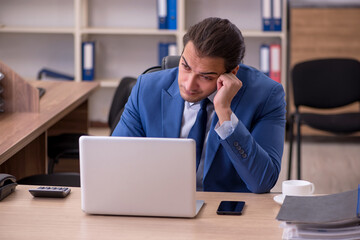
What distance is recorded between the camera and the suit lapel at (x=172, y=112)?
6.77ft

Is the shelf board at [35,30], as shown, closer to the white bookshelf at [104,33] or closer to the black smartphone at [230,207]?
the white bookshelf at [104,33]

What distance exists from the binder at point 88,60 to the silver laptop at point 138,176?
353 centimetres

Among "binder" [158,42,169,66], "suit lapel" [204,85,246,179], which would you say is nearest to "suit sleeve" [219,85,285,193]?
"suit lapel" [204,85,246,179]

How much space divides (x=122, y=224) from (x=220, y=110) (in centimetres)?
51

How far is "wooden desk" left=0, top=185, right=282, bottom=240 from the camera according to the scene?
58.3 inches

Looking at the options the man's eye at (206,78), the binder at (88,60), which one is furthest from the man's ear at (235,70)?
the binder at (88,60)

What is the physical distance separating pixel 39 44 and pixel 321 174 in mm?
2593

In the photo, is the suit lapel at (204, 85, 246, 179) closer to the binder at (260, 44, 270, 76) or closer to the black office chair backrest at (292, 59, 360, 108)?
the black office chair backrest at (292, 59, 360, 108)

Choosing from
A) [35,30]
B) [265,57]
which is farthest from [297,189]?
[35,30]

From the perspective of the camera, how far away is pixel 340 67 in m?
4.30

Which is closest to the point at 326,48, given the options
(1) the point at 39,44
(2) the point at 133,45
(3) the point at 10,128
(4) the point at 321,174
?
(4) the point at 321,174

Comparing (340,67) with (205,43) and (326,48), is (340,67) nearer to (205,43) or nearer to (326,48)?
(326,48)

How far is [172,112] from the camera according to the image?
207 cm

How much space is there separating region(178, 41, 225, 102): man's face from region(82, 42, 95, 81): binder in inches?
126
